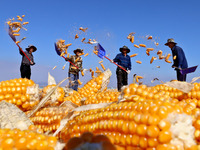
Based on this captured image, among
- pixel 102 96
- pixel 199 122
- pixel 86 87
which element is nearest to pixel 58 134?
pixel 102 96

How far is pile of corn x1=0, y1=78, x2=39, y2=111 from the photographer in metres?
2.54

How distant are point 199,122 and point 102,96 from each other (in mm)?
1413

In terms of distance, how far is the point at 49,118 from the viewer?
209cm

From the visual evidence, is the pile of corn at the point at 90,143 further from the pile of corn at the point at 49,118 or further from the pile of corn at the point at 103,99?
the pile of corn at the point at 103,99

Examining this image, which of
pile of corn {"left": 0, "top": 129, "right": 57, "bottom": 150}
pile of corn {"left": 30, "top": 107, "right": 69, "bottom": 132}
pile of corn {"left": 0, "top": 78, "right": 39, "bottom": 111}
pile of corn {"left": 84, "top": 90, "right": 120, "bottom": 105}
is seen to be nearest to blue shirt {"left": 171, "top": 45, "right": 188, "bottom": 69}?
pile of corn {"left": 84, "top": 90, "right": 120, "bottom": 105}

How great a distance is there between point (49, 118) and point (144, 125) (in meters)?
1.21

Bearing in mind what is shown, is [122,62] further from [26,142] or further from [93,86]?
[26,142]

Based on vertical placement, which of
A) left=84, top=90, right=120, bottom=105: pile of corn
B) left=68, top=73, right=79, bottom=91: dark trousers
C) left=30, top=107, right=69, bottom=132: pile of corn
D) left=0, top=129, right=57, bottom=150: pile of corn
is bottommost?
left=30, top=107, right=69, bottom=132: pile of corn

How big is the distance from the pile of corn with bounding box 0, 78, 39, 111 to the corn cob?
1289 mm

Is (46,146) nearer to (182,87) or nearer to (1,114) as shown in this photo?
(1,114)

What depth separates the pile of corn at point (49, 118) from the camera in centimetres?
203

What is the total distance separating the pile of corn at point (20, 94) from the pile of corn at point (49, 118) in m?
0.35

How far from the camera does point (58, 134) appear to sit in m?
1.68

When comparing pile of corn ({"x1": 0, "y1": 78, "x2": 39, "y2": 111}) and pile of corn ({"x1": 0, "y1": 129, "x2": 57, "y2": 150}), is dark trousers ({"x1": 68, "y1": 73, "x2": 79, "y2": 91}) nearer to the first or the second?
pile of corn ({"x1": 0, "y1": 78, "x2": 39, "y2": 111})
